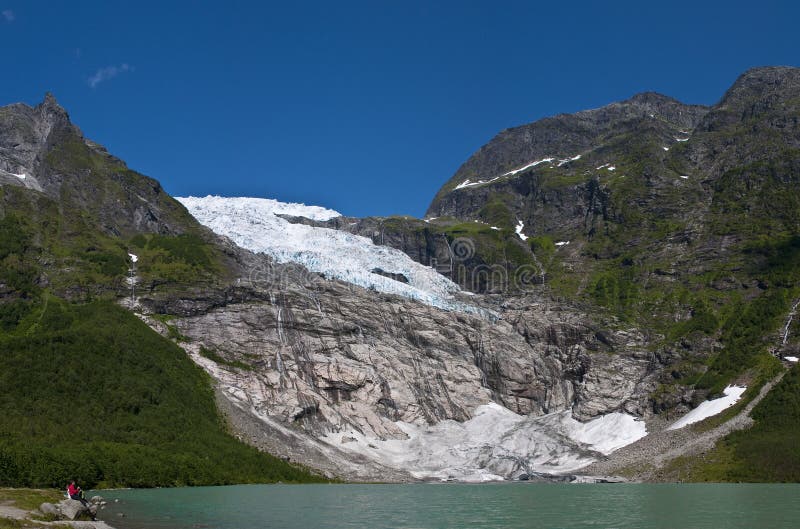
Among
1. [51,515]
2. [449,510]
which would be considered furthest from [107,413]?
[51,515]

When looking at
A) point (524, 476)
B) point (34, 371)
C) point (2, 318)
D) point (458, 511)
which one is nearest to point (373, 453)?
point (524, 476)

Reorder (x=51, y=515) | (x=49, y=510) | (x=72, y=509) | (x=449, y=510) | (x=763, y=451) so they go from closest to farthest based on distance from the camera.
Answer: (x=51, y=515) → (x=49, y=510) → (x=72, y=509) → (x=449, y=510) → (x=763, y=451)

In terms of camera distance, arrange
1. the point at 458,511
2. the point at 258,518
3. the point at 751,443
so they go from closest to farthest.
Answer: the point at 258,518, the point at 458,511, the point at 751,443

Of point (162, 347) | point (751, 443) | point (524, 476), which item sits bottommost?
point (524, 476)

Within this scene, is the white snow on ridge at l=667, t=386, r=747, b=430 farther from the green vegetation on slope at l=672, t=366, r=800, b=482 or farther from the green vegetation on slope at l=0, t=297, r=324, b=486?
the green vegetation on slope at l=0, t=297, r=324, b=486

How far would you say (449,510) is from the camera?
90.9 meters

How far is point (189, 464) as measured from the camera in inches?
5635

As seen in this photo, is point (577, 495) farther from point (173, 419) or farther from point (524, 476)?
point (173, 419)

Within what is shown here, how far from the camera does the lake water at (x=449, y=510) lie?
241 ft

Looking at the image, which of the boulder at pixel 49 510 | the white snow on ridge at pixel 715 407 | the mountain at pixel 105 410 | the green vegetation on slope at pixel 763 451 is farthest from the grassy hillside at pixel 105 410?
the white snow on ridge at pixel 715 407

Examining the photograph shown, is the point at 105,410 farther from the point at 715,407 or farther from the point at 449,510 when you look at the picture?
the point at 715,407

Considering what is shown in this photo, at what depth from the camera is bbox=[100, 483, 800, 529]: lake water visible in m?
73.6

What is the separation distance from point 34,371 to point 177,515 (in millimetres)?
90489

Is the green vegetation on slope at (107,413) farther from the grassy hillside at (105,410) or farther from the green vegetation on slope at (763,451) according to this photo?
the green vegetation on slope at (763,451)
